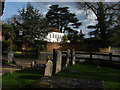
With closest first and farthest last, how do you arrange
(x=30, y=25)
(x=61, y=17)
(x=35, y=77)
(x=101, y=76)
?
(x=35, y=77)
(x=101, y=76)
(x=30, y=25)
(x=61, y=17)

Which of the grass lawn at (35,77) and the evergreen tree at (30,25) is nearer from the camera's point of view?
the grass lawn at (35,77)

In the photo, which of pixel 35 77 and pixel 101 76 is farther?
pixel 101 76

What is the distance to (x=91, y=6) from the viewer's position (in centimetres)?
2273

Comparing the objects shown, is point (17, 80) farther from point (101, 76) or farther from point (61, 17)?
point (61, 17)

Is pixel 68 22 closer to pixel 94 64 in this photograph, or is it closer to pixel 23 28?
pixel 23 28

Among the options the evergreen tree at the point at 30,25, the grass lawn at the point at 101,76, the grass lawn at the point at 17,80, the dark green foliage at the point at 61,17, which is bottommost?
the grass lawn at the point at 101,76

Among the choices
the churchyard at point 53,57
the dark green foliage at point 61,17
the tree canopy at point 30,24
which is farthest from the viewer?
the dark green foliage at point 61,17

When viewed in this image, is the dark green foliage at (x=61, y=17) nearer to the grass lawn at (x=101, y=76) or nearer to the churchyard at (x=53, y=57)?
the churchyard at (x=53, y=57)

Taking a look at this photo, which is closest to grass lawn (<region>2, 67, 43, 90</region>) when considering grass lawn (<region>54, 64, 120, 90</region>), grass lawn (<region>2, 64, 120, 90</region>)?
grass lawn (<region>2, 64, 120, 90</region>)

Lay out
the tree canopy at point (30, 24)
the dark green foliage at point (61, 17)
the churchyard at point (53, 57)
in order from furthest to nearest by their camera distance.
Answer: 1. the dark green foliage at point (61, 17)
2. the tree canopy at point (30, 24)
3. the churchyard at point (53, 57)

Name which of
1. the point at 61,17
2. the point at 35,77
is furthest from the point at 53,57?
the point at 61,17

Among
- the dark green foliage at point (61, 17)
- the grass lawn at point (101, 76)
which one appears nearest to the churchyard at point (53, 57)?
the grass lawn at point (101, 76)

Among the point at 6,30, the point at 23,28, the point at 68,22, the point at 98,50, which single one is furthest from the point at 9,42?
the point at 68,22

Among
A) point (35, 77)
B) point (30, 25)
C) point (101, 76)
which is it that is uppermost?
point (30, 25)
